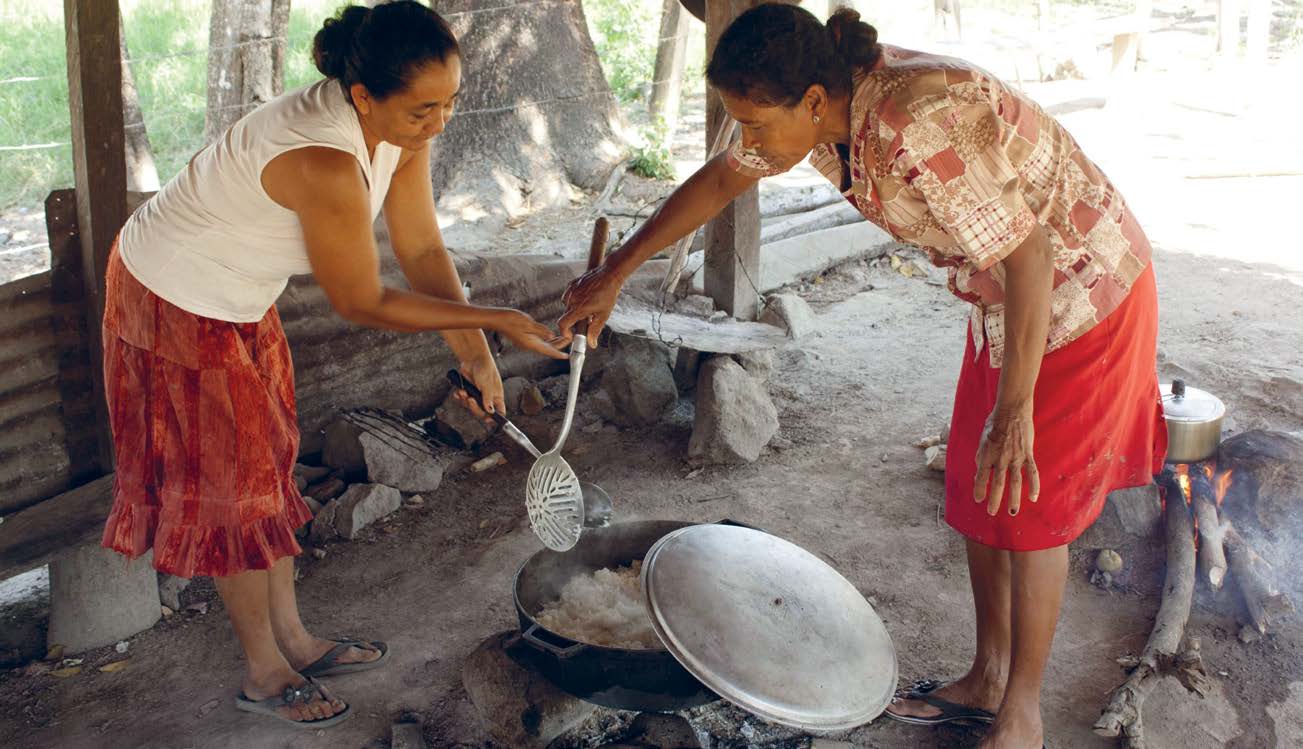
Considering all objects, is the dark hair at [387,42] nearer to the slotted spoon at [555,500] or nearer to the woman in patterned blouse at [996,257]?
the woman in patterned blouse at [996,257]

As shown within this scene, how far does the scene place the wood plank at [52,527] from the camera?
123 inches

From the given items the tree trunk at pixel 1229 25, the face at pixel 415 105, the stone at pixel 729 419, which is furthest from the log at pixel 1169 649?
the tree trunk at pixel 1229 25

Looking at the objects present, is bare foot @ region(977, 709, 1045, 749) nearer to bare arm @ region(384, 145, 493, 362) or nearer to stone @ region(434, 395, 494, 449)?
bare arm @ region(384, 145, 493, 362)

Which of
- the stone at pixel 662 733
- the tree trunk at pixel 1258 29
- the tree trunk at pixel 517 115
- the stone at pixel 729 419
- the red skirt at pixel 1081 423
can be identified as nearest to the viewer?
the red skirt at pixel 1081 423

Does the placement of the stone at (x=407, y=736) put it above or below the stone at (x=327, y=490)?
below

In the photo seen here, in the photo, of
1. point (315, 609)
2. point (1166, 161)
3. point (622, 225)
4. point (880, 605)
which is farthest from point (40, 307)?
point (1166, 161)

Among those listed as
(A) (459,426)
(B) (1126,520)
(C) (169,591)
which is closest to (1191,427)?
(B) (1126,520)

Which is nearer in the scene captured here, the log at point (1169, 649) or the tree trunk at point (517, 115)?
the log at point (1169, 649)

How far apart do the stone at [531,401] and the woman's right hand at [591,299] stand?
2.23 metres

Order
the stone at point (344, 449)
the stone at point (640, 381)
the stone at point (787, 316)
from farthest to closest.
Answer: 1. the stone at point (640, 381)
2. the stone at point (787, 316)
3. the stone at point (344, 449)

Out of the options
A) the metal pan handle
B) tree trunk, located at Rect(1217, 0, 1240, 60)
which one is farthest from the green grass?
tree trunk, located at Rect(1217, 0, 1240, 60)

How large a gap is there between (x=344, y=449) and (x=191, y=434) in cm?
168

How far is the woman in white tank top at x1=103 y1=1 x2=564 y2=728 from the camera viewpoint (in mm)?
2197

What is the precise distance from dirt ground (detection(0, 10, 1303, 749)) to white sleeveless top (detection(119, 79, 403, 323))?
1294 millimetres
